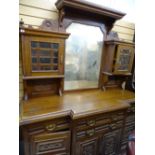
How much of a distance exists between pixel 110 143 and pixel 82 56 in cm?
109

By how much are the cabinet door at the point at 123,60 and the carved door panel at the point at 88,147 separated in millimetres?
918

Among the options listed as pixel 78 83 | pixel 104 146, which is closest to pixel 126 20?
pixel 78 83

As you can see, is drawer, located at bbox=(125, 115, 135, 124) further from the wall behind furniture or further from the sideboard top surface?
the wall behind furniture

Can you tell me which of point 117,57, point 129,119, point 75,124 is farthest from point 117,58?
point 75,124

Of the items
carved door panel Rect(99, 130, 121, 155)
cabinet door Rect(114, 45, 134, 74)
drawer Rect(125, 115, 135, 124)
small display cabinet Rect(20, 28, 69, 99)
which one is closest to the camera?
small display cabinet Rect(20, 28, 69, 99)

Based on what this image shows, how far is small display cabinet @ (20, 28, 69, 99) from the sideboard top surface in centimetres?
15

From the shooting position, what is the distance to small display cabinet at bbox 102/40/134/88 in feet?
5.59

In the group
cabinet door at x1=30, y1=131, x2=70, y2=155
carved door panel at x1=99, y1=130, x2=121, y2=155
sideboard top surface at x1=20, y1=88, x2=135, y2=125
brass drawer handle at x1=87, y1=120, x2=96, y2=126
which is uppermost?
sideboard top surface at x1=20, y1=88, x2=135, y2=125

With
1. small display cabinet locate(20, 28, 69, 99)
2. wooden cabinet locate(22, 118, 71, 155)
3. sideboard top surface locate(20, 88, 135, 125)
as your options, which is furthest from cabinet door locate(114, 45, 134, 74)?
wooden cabinet locate(22, 118, 71, 155)

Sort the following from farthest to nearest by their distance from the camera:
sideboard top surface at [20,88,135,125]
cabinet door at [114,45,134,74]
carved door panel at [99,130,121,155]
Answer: cabinet door at [114,45,134,74] → carved door panel at [99,130,121,155] → sideboard top surface at [20,88,135,125]

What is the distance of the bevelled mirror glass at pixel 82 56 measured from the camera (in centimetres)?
155

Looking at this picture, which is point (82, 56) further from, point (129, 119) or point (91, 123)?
point (129, 119)

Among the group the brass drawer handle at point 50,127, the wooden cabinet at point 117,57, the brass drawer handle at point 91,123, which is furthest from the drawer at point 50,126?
the wooden cabinet at point 117,57
